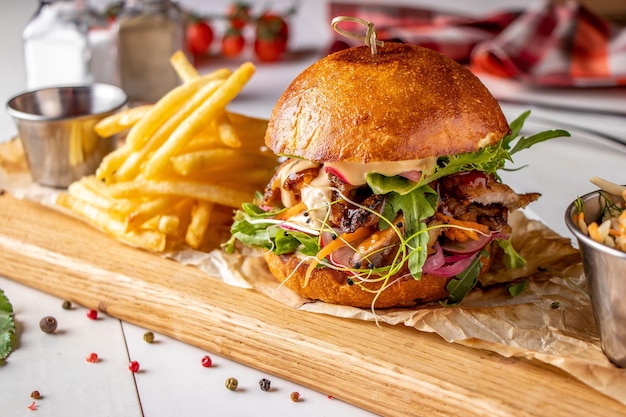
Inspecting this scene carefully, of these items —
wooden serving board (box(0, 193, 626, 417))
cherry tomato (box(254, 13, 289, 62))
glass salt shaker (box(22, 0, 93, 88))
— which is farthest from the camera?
cherry tomato (box(254, 13, 289, 62))

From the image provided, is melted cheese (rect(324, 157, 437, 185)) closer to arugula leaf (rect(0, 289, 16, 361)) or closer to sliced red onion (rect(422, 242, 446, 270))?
sliced red onion (rect(422, 242, 446, 270))

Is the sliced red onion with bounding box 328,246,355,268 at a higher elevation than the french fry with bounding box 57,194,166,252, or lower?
higher

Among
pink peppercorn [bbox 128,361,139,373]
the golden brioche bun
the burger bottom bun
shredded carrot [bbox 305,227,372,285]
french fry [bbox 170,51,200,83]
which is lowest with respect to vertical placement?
pink peppercorn [bbox 128,361,139,373]

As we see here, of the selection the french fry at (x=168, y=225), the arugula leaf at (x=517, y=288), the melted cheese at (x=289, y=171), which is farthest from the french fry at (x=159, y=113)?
the arugula leaf at (x=517, y=288)

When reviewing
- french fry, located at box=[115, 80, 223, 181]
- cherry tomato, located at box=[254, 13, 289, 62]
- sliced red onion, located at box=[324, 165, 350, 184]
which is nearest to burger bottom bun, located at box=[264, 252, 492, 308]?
sliced red onion, located at box=[324, 165, 350, 184]

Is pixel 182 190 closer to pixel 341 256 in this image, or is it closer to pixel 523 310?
pixel 341 256

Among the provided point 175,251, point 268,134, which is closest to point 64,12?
point 175,251

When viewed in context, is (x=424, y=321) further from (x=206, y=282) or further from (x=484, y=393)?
(x=206, y=282)

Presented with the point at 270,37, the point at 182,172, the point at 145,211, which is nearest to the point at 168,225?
the point at 145,211
